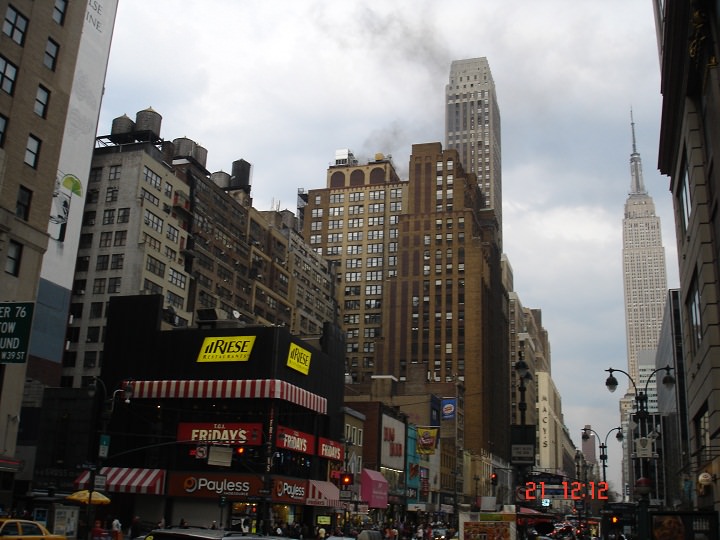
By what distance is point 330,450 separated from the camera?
61.9 metres

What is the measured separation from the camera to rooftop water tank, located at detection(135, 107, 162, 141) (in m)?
103

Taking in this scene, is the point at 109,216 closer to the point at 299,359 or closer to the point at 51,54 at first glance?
the point at 299,359

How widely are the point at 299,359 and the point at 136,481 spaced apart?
1418cm

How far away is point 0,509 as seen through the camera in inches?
1249

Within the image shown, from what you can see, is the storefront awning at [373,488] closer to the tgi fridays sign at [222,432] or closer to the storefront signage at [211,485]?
the storefront signage at [211,485]

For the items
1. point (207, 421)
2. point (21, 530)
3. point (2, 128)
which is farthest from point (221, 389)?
point (21, 530)

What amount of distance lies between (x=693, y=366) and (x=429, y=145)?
123m

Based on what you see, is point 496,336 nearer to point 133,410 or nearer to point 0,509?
point 133,410

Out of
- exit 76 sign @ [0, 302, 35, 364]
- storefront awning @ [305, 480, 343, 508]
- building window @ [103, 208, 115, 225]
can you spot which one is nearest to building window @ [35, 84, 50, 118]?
exit 76 sign @ [0, 302, 35, 364]

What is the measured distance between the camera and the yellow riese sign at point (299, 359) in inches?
2186

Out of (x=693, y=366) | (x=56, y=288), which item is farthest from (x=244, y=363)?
(x=56, y=288)

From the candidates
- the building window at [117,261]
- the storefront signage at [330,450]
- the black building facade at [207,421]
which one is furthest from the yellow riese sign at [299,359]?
the building window at [117,261]

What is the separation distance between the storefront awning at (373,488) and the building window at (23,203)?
44.4m

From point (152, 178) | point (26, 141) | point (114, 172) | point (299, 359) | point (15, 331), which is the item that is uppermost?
point (114, 172)
